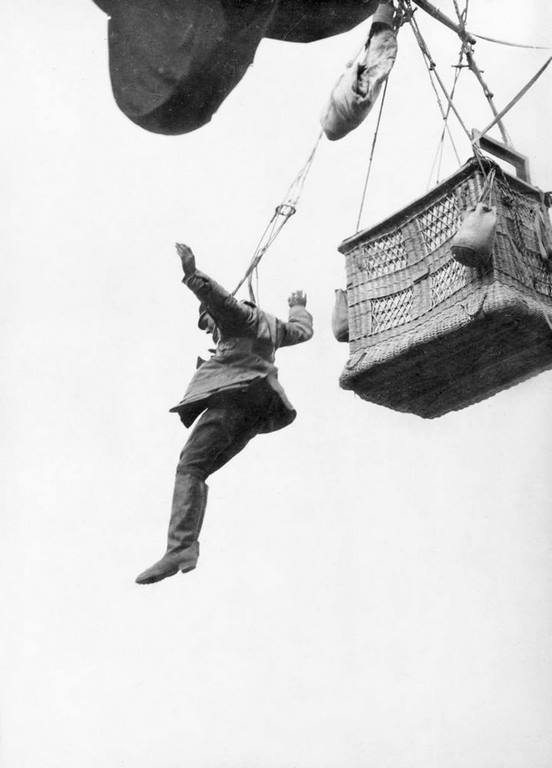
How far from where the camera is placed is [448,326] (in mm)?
5188

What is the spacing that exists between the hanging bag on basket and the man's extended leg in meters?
1.12

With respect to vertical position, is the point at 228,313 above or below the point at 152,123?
below

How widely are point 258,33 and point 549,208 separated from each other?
4.48 feet

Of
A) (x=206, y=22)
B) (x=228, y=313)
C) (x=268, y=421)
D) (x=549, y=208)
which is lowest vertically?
(x=268, y=421)

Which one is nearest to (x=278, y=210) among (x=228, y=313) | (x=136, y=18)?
(x=228, y=313)

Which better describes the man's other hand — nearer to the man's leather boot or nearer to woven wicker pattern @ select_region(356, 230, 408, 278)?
woven wicker pattern @ select_region(356, 230, 408, 278)

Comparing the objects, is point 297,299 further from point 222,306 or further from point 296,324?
point 222,306

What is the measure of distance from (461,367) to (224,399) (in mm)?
935

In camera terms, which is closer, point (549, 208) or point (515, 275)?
point (515, 275)

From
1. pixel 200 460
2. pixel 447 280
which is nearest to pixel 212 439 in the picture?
pixel 200 460

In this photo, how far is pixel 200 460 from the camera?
5586 mm

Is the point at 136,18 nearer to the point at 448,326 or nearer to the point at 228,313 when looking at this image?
the point at 228,313

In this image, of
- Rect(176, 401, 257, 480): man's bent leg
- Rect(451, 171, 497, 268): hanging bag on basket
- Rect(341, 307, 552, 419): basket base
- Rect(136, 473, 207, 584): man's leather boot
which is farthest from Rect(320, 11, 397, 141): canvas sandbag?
Rect(136, 473, 207, 584): man's leather boot

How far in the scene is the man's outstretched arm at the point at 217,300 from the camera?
540 centimetres
